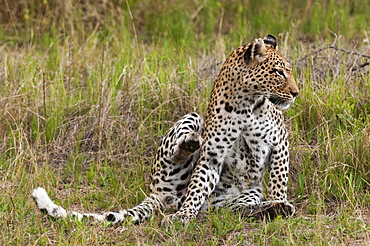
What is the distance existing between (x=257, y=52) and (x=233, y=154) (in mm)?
852

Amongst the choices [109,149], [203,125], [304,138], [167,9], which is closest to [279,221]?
[203,125]

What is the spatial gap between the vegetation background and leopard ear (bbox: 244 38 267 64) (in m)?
1.04

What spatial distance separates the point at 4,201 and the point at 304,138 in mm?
2745

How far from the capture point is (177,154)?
5164 millimetres

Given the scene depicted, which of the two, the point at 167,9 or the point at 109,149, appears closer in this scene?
the point at 109,149

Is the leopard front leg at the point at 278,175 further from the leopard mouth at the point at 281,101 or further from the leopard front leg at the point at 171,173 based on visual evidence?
the leopard front leg at the point at 171,173

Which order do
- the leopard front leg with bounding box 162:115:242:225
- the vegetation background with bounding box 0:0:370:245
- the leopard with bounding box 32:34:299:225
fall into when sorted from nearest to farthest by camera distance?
the vegetation background with bounding box 0:0:370:245
the leopard with bounding box 32:34:299:225
the leopard front leg with bounding box 162:115:242:225

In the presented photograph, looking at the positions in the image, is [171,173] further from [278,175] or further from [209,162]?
[278,175]

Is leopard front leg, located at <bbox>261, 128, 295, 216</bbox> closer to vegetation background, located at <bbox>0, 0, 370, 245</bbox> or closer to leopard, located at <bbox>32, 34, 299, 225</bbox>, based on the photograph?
leopard, located at <bbox>32, 34, 299, 225</bbox>

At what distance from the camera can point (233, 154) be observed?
529cm

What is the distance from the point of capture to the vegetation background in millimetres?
4660

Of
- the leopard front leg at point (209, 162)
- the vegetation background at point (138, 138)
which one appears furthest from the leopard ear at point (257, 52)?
the vegetation background at point (138, 138)

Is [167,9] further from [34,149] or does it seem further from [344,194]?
[344,194]

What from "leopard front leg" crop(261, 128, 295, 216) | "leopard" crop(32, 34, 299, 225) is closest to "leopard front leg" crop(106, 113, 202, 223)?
"leopard" crop(32, 34, 299, 225)
